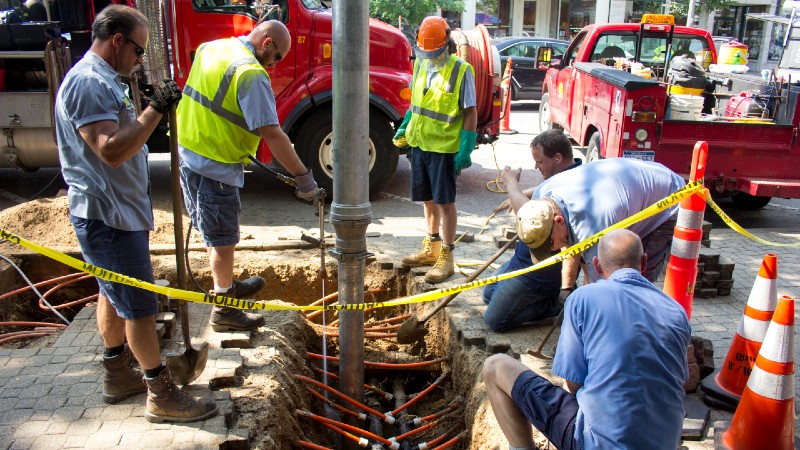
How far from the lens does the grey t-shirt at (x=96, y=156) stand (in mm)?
2857

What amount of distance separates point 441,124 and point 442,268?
1.09m

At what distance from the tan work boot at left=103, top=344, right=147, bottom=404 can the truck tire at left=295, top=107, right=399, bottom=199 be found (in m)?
4.32

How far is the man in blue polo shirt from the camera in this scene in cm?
242

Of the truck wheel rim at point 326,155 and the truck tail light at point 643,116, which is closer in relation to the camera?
the truck tail light at point 643,116

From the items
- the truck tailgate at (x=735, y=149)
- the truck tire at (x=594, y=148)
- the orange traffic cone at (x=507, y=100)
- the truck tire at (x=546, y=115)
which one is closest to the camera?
the truck tailgate at (x=735, y=149)

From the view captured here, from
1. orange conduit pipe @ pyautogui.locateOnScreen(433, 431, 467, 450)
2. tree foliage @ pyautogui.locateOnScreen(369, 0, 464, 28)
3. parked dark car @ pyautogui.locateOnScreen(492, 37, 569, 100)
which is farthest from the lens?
tree foliage @ pyautogui.locateOnScreen(369, 0, 464, 28)

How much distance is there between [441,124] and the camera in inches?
200

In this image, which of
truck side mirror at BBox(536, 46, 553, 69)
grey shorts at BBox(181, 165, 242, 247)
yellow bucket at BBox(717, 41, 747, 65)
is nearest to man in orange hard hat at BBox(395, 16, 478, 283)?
grey shorts at BBox(181, 165, 242, 247)

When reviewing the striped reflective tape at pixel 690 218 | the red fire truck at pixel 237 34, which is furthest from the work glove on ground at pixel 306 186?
the red fire truck at pixel 237 34

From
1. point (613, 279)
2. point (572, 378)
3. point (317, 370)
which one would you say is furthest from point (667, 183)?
point (317, 370)

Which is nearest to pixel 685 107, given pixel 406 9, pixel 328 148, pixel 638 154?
pixel 638 154

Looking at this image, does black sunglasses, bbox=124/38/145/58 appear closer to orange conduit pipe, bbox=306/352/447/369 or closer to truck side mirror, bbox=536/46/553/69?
orange conduit pipe, bbox=306/352/447/369

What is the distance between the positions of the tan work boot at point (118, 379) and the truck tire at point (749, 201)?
7.16m

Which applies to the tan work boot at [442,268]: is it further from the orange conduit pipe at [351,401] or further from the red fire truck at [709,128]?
the red fire truck at [709,128]
